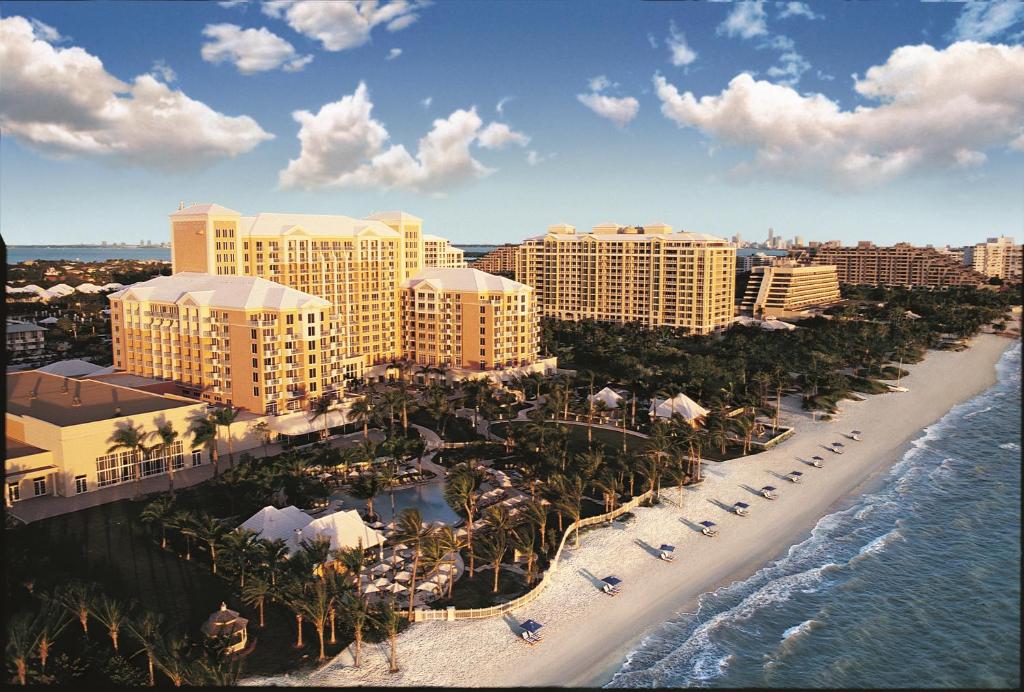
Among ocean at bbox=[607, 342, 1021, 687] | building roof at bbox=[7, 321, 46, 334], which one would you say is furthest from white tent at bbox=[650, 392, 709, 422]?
building roof at bbox=[7, 321, 46, 334]

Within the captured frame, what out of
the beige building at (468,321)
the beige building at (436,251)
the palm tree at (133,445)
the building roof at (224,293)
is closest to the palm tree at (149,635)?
the palm tree at (133,445)

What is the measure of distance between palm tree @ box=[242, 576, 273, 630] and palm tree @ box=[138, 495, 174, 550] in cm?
588

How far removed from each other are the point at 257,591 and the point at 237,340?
2354cm

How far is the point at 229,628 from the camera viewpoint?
19.0 metres

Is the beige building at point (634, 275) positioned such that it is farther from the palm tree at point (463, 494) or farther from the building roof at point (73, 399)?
the palm tree at point (463, 494)

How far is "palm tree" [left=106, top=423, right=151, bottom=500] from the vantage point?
97.8 ft

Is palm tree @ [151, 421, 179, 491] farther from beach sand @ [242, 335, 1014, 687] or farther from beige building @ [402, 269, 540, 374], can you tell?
beige building @ [402, 269, 540, 374]

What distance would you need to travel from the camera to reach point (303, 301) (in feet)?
135

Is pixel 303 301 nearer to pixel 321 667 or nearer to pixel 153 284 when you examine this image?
pixel 153 284

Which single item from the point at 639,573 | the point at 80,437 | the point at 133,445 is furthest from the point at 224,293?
the point at 639,573

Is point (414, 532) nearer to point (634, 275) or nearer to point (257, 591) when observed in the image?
point (257, 591)

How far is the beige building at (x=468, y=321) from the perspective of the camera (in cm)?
5375

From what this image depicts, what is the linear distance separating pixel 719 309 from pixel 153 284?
5697 centimetres

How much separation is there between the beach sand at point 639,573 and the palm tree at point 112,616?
13.3 feet
